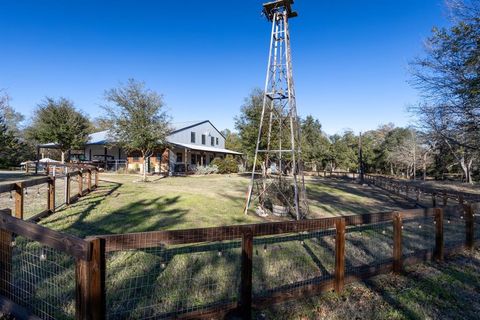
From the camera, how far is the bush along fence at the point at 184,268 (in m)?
2.11

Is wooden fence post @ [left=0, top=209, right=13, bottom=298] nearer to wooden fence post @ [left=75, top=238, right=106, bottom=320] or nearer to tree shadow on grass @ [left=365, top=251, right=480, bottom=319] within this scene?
wooden fence post @ [left=75, top=238, right=106, bottom=320]

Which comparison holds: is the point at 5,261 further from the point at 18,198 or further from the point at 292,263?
the point at 292,263

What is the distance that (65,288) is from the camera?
10.6 ft

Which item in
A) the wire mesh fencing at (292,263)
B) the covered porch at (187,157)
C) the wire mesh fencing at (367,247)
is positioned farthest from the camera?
the covered porch at (187,157)

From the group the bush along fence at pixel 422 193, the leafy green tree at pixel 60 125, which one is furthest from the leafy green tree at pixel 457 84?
the leafy green tree at pixel 60 125

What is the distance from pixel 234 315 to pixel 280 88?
7.70 meters

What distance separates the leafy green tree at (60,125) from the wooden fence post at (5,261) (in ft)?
76.2

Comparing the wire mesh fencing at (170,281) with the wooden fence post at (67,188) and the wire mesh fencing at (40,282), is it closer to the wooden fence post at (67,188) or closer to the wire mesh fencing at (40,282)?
the wire mesh fencing at (40,282)

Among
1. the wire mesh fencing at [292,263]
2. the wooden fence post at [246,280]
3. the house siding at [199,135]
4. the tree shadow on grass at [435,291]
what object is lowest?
the wire mesh fencing at [292,263]

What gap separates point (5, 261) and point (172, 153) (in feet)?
81.2

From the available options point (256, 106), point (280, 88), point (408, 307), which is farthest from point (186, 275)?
point (256, 106)

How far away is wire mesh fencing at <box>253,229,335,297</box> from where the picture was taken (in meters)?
3.66

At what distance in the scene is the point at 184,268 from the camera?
13.3 ft

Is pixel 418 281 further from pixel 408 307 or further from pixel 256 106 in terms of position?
pixel 256 106
